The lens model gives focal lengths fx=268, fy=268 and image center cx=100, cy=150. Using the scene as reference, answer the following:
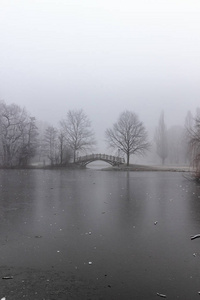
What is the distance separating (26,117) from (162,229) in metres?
59.4

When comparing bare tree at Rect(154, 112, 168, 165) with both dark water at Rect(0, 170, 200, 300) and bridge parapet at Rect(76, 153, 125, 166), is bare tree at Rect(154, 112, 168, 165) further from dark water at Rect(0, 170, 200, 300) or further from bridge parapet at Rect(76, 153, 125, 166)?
dark water at Rect(0, 170, 200, 300)

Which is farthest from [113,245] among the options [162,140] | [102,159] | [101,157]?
[162,140]

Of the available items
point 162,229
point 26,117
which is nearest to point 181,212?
point 162,229

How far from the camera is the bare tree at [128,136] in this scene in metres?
64.1

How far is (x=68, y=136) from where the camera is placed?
224ft

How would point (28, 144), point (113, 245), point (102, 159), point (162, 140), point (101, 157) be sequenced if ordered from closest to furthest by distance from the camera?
1. point (113, 245)
2. point (28, 144)
3. point (102, 159)
4. point (101, 157)
5. point (162, 140)

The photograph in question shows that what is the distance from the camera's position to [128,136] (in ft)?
212

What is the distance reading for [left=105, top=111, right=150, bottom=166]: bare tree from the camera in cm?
6412

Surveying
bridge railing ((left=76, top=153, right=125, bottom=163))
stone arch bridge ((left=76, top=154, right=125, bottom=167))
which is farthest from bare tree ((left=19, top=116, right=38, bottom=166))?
bridge railing ((left=76, top=153, right=125, bottom=163))

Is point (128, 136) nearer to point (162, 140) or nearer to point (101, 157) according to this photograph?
point (101, 157)

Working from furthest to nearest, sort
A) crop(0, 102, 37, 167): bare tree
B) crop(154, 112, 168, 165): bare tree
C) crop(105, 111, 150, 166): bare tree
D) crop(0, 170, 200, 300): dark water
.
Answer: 1. crop(154, 112, 168, 165): bare tree
2. crop(105, 111, 150, 166): bare tree
3. crop(0, 102, 37, 167): bare tree
4. crop(0, 170, 200, 300): dark water

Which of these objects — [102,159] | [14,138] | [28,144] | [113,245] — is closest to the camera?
[113,245]

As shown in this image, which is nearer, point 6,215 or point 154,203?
point 6,215

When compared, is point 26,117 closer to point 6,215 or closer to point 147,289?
point 6,215
